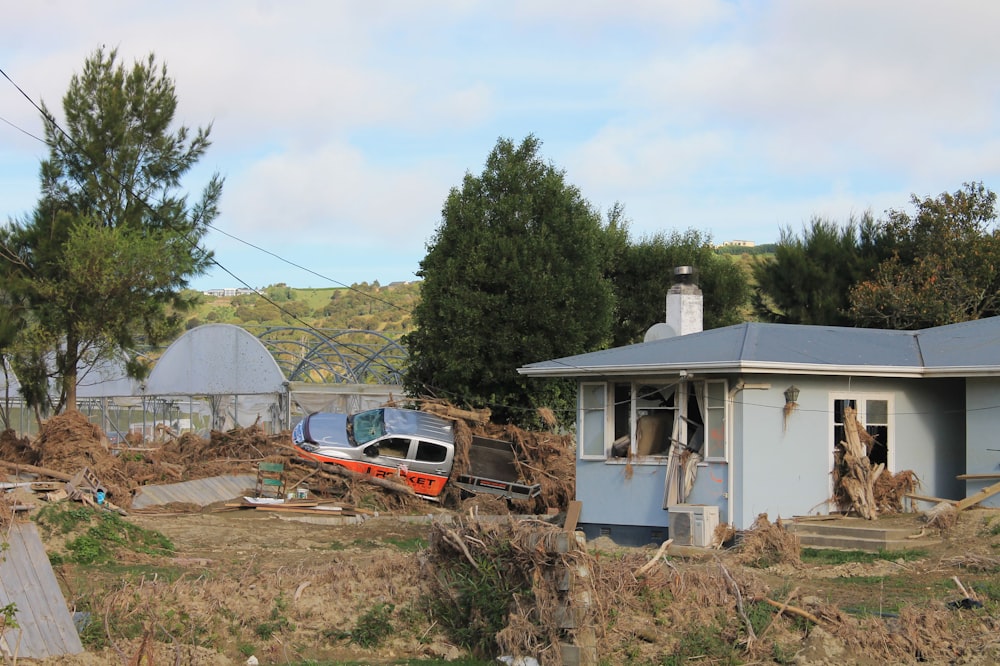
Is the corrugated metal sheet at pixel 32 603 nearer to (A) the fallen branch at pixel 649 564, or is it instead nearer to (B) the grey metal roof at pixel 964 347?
(A) the fallen branch at pixel 649 564

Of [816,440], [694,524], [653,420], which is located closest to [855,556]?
[694,524]

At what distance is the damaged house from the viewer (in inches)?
683

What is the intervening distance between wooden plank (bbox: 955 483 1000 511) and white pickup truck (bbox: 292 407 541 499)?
9.51 m

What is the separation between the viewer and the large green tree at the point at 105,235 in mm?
26156

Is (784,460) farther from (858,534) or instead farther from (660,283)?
(660,283)

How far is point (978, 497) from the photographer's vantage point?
16781 millimetres

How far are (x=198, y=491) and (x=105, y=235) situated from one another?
7.64 metres

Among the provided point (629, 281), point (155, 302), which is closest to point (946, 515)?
point (155, 302)

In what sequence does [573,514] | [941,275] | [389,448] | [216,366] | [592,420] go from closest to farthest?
1. [573,514]
2. [592,420]
3. [389,448]
4. [941,275]
5. [216,366]

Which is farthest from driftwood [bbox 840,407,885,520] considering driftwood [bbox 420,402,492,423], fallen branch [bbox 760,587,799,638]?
driftwood [bbox 420,402,492,423]

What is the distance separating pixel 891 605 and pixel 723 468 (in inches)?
218

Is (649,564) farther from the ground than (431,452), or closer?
closer

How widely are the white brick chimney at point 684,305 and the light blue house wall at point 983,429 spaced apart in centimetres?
575

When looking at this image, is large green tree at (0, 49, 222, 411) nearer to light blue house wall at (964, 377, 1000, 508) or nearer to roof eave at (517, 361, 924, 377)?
roof eave at (517, 361, 924, 377)
